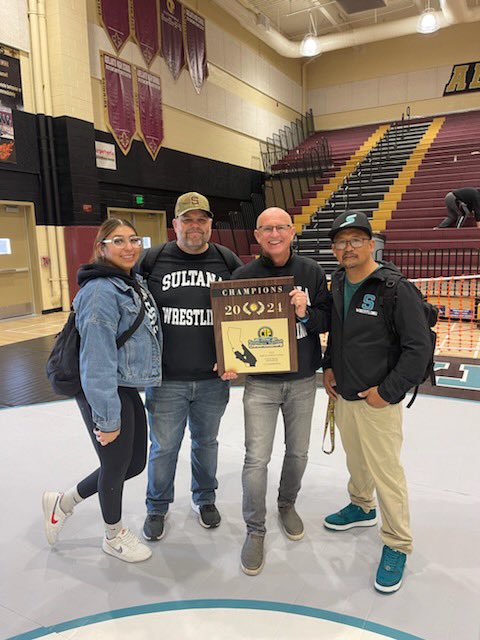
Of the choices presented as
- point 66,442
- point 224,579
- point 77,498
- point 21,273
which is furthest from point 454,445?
point 21,273

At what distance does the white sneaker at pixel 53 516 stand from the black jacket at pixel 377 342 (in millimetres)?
1416

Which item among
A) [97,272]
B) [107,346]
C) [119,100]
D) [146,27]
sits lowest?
[107,346]

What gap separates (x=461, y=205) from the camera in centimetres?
915

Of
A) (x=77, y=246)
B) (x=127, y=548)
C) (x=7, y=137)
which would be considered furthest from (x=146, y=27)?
(x=127, y=548)

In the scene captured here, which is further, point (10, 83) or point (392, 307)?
point (10, 83)

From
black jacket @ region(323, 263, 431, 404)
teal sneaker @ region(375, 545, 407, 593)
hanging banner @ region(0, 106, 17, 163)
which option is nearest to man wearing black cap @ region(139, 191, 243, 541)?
black jacket @ region(323, 263, 431, 404)

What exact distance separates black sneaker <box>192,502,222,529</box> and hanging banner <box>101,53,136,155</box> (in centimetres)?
942

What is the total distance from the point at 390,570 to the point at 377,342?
2.98ft

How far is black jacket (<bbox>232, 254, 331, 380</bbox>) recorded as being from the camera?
2035mm

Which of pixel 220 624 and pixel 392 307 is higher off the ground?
A: pixel 392 307

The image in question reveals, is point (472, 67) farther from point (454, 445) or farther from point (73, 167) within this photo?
point (454, 445)

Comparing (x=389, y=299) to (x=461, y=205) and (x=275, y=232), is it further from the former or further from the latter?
(x=461, y=205)

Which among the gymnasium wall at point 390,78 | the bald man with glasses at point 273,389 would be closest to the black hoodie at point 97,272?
the bald man with glasses at point 273,389

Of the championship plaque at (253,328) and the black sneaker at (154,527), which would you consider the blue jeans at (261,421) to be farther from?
the black sneaker at (154,527)
